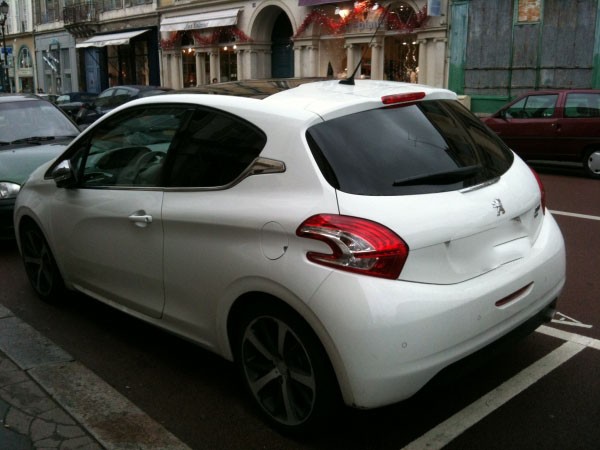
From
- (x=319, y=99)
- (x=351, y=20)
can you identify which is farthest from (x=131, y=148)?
(x=351, y=20)

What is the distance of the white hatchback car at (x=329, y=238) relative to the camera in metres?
2.78

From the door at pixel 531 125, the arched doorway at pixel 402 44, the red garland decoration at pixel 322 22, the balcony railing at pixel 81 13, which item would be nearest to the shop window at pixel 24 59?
the balcony railing at pixel 81 13

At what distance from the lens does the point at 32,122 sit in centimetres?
812

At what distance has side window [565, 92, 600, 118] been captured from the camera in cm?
1211

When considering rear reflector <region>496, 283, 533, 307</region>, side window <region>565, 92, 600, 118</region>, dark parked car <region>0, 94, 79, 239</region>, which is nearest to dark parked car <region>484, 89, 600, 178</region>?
side window <region>565, 92, 600, 118</region>

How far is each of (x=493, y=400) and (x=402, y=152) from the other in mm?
1362

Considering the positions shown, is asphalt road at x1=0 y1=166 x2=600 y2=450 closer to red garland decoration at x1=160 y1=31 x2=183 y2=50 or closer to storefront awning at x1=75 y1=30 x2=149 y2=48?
red garland decoration at x1=160 y1=31 x2=183 y2=50

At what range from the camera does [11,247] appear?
23.3 feet

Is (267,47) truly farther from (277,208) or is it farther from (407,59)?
(277,208)

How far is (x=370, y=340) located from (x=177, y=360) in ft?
5.83

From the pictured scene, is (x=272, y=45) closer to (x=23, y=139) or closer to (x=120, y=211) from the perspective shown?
(x=23, y=139)

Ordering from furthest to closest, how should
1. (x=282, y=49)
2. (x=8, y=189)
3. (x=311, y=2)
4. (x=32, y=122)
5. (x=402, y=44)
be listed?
(x=282, y=49)
(x=311, y=2)
(x=402, y=44)
(x=32, y=122)
(x=8, y=189)

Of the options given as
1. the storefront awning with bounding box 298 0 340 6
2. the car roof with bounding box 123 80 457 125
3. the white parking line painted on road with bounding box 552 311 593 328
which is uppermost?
the storefront awning with bounding box 298 0 340 6

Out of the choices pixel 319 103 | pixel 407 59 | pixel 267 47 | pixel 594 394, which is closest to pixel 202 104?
pixel 319 103
